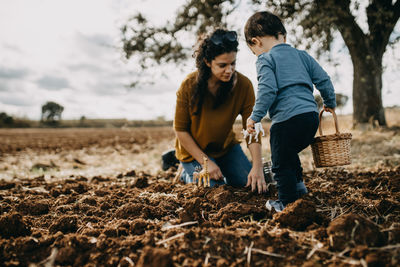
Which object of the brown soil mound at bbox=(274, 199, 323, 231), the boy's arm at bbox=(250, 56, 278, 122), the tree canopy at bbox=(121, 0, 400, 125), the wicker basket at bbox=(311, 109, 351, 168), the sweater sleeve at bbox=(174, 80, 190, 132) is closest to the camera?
the brown soil mound at bbox=(274, 199, 323, 231)

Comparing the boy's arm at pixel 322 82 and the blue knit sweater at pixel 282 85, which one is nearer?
the blue knit sweater at pixel 282 85

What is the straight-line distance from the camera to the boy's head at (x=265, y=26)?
7.95 feet

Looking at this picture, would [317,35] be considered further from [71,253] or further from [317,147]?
[71,253]

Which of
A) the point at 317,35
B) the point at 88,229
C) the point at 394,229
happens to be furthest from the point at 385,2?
the point at 88,229

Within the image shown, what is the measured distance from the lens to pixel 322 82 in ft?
8.16

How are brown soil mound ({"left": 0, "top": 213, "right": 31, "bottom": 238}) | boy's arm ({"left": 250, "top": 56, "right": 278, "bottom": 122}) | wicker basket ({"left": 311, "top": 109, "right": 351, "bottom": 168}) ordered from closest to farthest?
brown soil mound ({"left": 0, "top": 213, "right": 31, "bottom": 238}), boy's arm ({"left": 250, "top": 56, "right": 278, "bottom": 122}), wicker basket ({"left": 311, "top": 109, "right": 351, "bottom": 168})

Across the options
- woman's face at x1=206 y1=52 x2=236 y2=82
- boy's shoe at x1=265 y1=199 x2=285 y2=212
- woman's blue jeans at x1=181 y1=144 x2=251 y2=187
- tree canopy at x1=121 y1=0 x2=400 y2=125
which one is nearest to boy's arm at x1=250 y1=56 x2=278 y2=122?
woman's face at x1=206 y1=52 x2=236 y2=82

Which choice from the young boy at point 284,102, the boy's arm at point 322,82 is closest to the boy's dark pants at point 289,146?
the young boy at point 284,102

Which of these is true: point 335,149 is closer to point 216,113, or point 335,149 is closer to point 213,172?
point 213,172

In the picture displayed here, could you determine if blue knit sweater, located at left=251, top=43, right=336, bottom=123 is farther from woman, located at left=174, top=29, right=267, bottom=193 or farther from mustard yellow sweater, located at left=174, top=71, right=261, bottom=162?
mustard yellow sweater, located at left=174, top=71, right=261, bottom=162

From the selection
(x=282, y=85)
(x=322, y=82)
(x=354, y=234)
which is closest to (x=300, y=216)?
(x=354, y=234)

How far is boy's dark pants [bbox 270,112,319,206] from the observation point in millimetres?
2240

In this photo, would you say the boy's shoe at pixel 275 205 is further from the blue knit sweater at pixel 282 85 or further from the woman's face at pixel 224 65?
the woman's face at pixel 224 65

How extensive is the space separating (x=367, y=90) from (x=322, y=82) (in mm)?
6490
